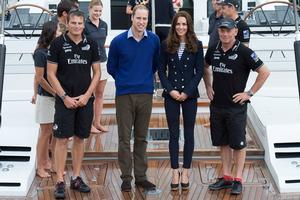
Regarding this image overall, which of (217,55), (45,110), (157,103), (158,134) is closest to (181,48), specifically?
(217,55)

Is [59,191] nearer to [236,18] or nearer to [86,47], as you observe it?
[86,47]

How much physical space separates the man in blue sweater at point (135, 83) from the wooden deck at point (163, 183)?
0.54 ft

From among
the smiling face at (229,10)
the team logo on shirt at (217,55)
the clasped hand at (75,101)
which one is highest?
the smiling face at (229,10)

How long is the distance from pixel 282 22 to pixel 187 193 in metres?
6.02

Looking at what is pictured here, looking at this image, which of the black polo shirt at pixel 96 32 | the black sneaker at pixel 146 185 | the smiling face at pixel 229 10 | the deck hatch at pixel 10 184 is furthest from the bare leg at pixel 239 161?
the black polo shirt at pixel 96 32

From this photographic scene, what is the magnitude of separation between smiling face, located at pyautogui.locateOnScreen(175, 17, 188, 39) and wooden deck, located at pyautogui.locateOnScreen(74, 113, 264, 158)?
1435mm

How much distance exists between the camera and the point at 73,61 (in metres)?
5.51

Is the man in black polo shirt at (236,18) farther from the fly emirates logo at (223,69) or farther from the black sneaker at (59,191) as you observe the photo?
the black sneaker at (59,191)

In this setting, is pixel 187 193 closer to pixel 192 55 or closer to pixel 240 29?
pixel 192 55

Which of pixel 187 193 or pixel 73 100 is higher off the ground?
pixel 73 100

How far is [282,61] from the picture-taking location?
10.4 m

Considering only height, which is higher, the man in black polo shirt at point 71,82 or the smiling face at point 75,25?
the smiling face at point 75,25

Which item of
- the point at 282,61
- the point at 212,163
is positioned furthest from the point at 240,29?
the point at 282,61

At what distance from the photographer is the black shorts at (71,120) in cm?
559
